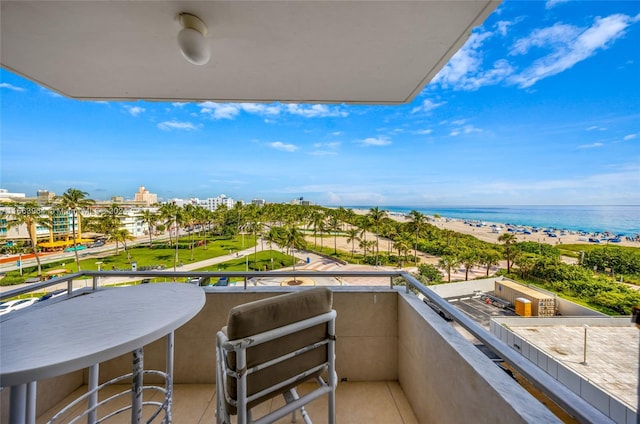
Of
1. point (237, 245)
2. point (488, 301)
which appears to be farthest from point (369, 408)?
point (237, 245)

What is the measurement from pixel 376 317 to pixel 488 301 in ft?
12.6

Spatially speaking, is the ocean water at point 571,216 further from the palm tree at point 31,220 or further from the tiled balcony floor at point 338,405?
the palm tree at point 31,220

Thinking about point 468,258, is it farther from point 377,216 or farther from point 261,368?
point 261,368

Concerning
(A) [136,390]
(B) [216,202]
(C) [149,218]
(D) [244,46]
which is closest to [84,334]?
(A) [136,390]

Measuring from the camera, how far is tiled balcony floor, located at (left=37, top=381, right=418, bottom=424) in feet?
5.35

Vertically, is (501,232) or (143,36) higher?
(143,36)

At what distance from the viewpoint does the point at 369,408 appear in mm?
1711

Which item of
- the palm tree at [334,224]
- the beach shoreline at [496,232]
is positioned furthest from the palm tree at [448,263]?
the palm tree at [334,224]

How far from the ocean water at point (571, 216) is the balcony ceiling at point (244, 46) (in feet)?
3.86

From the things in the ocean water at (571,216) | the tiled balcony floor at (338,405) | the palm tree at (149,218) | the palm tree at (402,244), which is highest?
the ocean water at (571,216)

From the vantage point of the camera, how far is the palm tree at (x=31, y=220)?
951cm

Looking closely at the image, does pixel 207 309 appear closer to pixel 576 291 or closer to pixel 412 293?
pixel 412 293

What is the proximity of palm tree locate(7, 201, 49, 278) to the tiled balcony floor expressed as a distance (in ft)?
36.3

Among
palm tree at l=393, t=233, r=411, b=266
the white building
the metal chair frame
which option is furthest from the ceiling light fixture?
the white building
